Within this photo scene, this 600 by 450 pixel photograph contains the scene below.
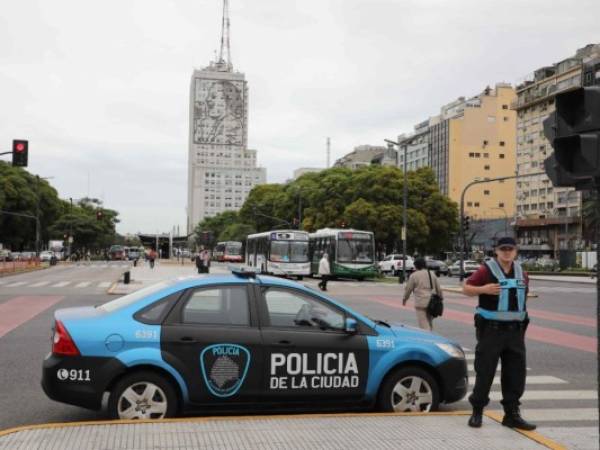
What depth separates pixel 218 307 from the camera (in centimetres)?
654

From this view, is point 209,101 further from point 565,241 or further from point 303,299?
point 303,299

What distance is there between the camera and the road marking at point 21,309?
48.3ft

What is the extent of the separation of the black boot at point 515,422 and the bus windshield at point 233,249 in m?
77.0

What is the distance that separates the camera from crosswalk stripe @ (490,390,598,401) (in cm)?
809

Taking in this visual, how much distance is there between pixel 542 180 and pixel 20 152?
80.2 metres

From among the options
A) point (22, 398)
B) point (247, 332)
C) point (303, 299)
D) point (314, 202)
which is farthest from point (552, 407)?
point (314, 202)

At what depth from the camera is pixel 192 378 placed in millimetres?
6176

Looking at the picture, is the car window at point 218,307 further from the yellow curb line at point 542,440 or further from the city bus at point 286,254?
the city bus at point 286,254

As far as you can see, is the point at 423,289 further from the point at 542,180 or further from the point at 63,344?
the point at 542,180

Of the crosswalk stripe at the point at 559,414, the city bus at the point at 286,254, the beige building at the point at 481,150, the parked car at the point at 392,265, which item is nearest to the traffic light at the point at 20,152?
the city bus at the point at 286,254

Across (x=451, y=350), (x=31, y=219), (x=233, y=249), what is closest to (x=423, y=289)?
(x=451, y=350)

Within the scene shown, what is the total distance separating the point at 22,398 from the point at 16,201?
82555 millimetres

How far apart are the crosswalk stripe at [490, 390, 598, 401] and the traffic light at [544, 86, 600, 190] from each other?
397cm

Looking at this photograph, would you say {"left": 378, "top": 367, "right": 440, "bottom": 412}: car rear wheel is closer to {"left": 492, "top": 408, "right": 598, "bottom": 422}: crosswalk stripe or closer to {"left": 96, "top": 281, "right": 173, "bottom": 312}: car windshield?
{"left": 492, "top": 408, "right": 598, "bottom": 422}: crosswalk stripe
